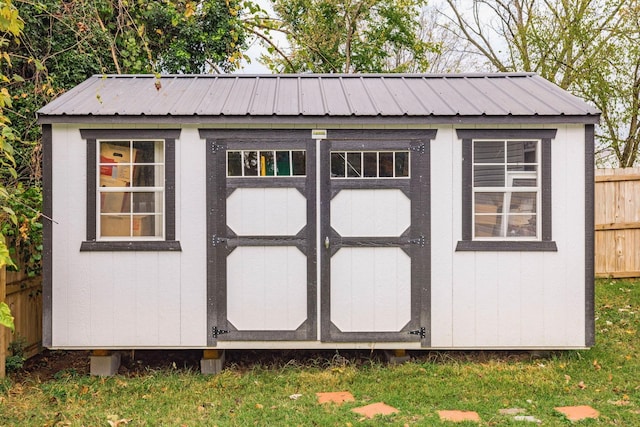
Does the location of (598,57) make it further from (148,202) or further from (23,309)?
(23,309)

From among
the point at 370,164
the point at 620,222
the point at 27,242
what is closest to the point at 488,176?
the point at 370,164

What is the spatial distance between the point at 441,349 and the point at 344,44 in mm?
9359

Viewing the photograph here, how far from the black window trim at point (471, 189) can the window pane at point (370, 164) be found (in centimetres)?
82

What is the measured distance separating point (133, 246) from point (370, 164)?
234 cm

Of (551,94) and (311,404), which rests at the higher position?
(551,94)

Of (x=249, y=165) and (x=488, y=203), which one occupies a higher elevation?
(x=249, y=165)

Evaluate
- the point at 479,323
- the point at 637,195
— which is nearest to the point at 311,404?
the point at 479,323

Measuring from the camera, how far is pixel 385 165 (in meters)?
4.91

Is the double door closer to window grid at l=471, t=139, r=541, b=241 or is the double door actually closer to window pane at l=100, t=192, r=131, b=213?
window grid at l=471, t=139, r=541, b=241

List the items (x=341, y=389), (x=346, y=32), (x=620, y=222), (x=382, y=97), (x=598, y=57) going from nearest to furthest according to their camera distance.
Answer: (x=341, y=389)
(x=382, y=97)
(x=620, y=222)
(x=598, y=57)
(x=346, y=32)

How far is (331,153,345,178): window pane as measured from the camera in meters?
4.90

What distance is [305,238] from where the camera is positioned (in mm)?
4879

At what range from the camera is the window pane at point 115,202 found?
4871mm

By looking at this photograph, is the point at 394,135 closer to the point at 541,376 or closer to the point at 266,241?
the point at 266,241
